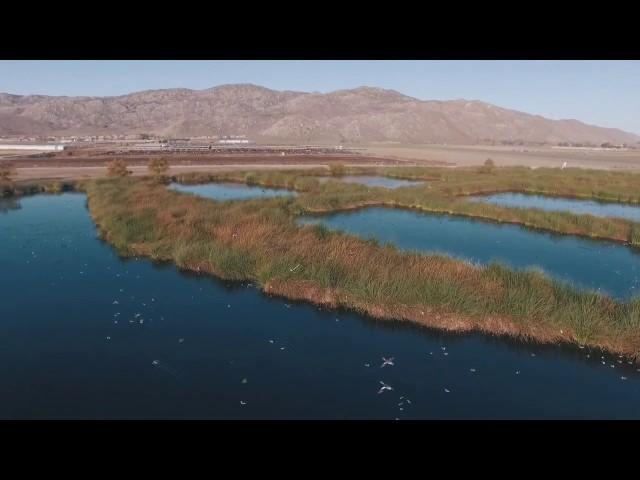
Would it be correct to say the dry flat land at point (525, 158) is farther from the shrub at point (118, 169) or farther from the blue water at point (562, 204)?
the shrub at point (118, 169)

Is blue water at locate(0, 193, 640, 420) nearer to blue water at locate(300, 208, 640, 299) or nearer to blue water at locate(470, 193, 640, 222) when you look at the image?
blue water at locate(300, 208, 640, 299)

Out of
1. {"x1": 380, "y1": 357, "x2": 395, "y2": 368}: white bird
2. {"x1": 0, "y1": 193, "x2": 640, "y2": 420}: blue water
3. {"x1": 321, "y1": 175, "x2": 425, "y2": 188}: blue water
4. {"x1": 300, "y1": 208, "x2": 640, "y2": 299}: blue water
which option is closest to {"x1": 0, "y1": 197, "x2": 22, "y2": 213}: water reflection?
{"x1": 0, "y1": 193, "x2": 640, "y2": 420}: blue water

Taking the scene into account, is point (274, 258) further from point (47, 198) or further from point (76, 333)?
point (47, 198)

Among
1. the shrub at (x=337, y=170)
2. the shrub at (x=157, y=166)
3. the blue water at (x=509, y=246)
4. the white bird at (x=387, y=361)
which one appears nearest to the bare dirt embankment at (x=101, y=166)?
the shrub at (x=157, y=166)

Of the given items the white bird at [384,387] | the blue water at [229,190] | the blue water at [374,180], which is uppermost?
the blue water at [374,180]

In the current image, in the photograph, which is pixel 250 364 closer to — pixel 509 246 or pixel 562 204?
pixel 509 246
